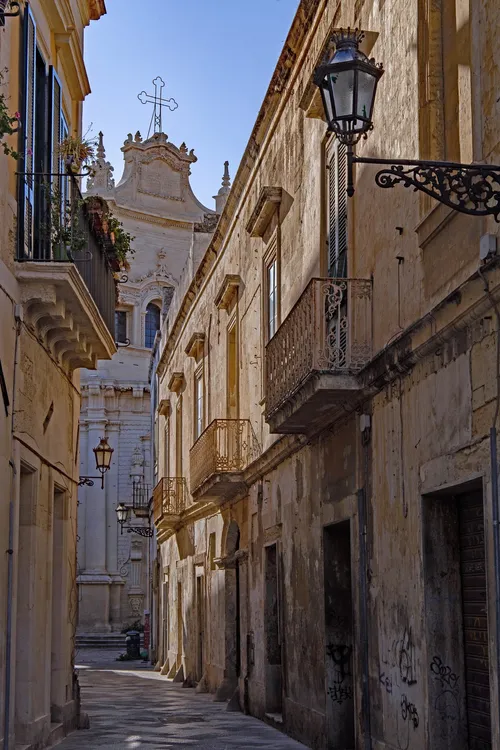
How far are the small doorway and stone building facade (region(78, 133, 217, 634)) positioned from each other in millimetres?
15859

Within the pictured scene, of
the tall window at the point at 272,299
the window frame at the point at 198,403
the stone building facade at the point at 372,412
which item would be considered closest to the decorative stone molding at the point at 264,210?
the stone building facade at the point at 372,412

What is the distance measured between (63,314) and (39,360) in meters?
0.76

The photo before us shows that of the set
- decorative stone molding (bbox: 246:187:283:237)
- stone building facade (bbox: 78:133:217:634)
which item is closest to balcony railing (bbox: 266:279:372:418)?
decorative stone molding (bbox: 246:187:283:237)

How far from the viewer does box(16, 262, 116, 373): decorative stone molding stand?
1040cm

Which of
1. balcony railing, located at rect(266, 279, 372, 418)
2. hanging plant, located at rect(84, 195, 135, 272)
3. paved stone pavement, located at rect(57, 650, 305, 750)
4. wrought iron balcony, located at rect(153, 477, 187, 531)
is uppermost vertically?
hanging plant, located at rect(84, 195, 135, 272)

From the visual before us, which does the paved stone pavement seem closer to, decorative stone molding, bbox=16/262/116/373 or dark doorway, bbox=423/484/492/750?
decorative stone molding, bbox=16/262/116/373

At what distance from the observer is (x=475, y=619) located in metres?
7.83

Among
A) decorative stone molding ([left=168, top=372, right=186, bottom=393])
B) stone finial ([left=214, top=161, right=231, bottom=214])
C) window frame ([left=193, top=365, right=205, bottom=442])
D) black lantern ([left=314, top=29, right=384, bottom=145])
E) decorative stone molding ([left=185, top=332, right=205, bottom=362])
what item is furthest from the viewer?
stone finial ([left=214, top=161, right=231, bottom=214])

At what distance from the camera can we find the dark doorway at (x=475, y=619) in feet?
25.0

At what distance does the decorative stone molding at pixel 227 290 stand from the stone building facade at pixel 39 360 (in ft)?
13.4

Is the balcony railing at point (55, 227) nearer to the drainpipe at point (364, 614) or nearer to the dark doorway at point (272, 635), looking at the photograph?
the drainpipe at point (364, 614)

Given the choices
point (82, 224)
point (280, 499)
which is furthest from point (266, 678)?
point (82, 224)

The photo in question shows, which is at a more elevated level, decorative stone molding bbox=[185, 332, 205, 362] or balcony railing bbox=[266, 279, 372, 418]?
decorative stone molding bbox=[185, 332, 205, 362]

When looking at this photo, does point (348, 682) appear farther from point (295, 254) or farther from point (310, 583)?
point (295, 254)
